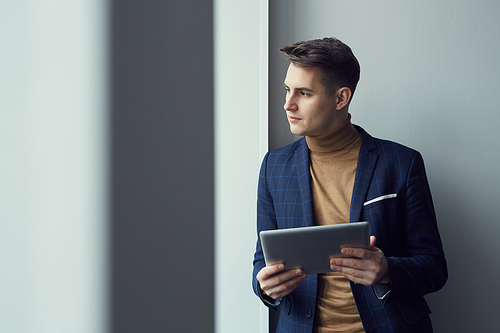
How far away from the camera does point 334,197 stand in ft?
2.51

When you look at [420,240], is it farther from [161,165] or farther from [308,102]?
[161,165]

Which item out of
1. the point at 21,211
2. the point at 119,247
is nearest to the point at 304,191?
the point at 119,247

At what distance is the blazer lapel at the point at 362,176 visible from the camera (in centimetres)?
72

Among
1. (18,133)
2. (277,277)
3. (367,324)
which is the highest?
(18,133)

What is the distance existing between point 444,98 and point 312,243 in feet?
2.18

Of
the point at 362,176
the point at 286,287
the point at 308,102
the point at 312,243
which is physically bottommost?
the point at 286,287

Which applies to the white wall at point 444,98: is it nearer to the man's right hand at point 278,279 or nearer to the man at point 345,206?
the man at point 345,206

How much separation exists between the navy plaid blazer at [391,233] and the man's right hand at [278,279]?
0.09 metres

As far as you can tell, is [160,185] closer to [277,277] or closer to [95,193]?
[95,193]

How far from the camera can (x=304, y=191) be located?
770 millimetres

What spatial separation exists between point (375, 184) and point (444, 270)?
236 millimetres

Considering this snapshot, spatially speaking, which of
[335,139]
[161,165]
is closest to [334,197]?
[335,139]

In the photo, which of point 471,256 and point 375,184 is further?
point 471,256

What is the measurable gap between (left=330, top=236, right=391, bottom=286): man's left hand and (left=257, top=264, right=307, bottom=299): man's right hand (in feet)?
0.24
